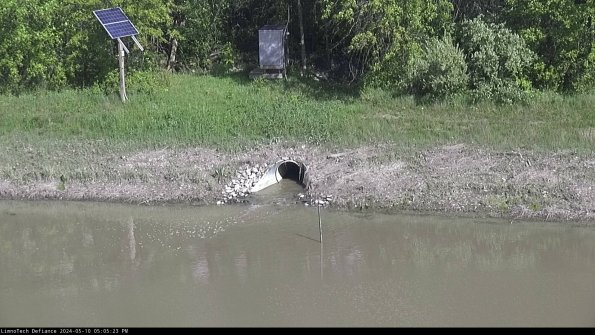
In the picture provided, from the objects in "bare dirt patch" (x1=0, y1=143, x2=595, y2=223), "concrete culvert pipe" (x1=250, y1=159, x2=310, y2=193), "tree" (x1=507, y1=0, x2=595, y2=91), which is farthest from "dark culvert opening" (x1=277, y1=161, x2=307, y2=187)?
"tree" (x1=507, y1=0, x2=595, y2=91)

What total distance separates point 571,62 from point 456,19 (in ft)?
11.8

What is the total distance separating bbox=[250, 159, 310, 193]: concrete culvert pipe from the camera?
16.5 meters

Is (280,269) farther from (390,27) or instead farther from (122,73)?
(390,27)

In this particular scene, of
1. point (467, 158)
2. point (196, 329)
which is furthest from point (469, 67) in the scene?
point (196, 329)

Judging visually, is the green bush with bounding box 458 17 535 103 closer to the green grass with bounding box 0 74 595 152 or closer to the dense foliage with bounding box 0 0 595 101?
the dense foliage with bounding box 0 0 595 101

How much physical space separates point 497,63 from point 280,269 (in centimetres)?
887

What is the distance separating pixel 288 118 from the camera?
723 inches

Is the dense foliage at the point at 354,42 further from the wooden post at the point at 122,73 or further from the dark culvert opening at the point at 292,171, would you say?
the dark culvert opening at the point at 292,171

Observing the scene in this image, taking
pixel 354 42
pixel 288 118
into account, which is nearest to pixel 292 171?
pixel 288 118

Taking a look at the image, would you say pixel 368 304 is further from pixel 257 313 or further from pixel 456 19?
pixel 456 19

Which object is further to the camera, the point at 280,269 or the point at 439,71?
the point at 439,71

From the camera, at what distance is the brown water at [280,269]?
11.0 meters

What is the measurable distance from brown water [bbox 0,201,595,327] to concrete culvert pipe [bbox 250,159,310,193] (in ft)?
2.55

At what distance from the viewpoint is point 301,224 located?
14703mm
